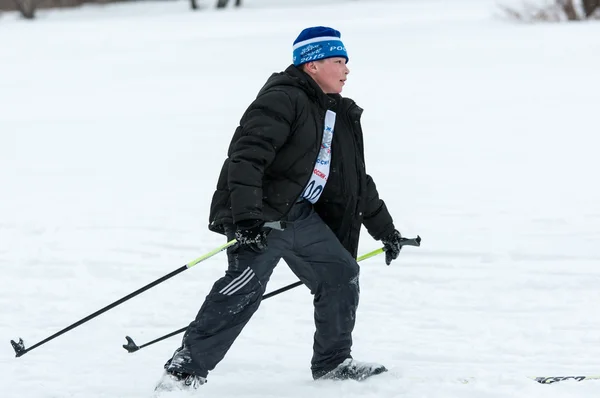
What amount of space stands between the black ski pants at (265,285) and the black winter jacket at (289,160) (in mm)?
111

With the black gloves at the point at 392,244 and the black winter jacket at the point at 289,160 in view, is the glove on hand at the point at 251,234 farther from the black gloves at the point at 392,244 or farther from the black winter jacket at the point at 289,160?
the black gloves at the point at 392,244

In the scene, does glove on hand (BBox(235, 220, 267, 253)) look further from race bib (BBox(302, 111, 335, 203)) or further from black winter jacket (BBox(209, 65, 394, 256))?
race bib (BBox(302, 111, 335, 203))

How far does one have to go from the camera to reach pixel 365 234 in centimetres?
724

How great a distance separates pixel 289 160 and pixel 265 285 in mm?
542

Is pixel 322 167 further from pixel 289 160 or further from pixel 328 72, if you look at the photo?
pixel 328 72

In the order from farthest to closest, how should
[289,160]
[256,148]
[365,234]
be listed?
1. [365,234]
2. [289,160]
3. [256,148]

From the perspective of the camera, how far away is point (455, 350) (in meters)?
4.64

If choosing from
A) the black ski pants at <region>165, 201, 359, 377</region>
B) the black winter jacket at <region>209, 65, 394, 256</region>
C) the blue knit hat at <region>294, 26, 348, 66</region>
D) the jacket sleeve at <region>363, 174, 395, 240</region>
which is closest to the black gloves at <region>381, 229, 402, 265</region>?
the jacket sleeve at <region>363, 174, 395, 240</region>

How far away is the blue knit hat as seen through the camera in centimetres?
373

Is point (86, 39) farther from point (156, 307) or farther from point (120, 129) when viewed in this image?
point (156, 307)

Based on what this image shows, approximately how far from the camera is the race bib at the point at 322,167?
12.1 ft

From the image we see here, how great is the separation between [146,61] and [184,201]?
1002 centimetres

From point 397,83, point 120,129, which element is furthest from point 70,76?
point 397,83

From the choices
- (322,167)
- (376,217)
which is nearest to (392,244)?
(376,217)
